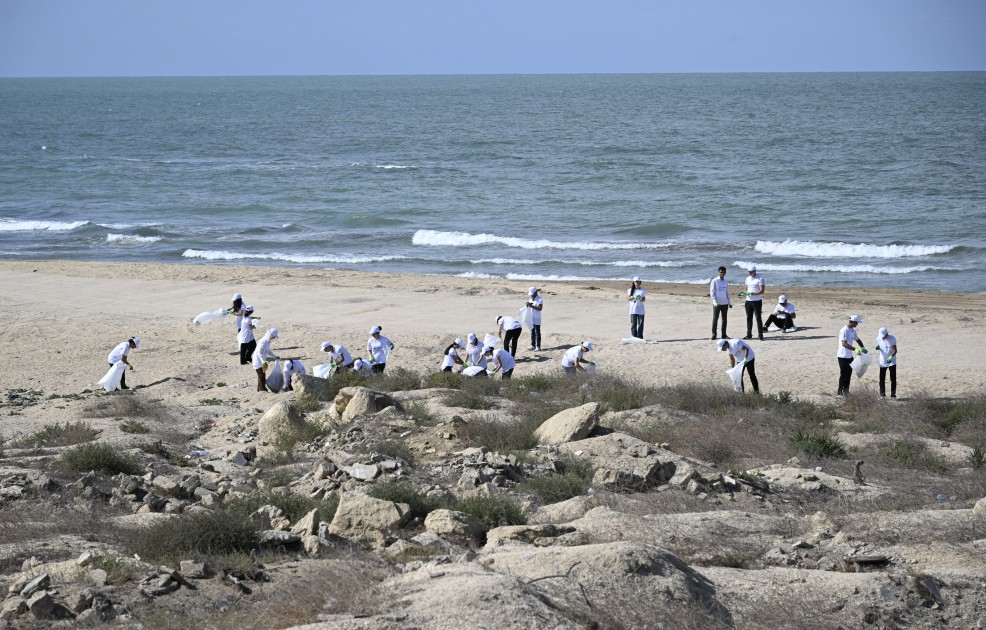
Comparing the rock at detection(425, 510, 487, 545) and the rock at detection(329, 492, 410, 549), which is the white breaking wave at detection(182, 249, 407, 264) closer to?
the rock at detection(329, 492, 410, 549)

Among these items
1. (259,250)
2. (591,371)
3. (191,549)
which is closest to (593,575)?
(191,549)

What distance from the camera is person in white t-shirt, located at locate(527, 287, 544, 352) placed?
1816 centimetres

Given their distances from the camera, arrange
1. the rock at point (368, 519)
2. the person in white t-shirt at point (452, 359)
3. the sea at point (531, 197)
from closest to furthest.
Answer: the rock at point (368, 519) → the person in white t-shirt at point (452, 359) → the sea at point (531, 197)

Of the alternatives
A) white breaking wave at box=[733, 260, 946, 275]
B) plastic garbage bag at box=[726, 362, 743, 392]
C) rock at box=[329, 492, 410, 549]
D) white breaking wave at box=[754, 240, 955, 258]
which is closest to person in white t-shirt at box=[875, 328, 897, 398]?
plastic garbage bag at box=[726, 362, 743, 392]

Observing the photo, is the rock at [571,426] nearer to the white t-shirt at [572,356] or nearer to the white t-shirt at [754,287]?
the white t-shirt at [572,356]

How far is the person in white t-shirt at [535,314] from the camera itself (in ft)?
59.6

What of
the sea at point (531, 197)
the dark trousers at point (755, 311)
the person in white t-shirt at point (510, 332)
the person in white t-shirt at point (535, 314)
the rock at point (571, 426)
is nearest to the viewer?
the rock at point (571, 426)

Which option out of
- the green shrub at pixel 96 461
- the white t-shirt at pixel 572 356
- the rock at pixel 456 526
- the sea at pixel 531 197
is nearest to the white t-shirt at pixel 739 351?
the white t-shirt at pixel 572 356

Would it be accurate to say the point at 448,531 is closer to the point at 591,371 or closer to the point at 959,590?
the point at 959,590

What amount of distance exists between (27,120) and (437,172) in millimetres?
58899

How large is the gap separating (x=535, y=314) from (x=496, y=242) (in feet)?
56.3

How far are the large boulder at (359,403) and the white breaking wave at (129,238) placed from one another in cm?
2598

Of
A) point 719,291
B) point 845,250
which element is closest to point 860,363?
point 719,291

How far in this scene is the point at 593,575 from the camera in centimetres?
682
